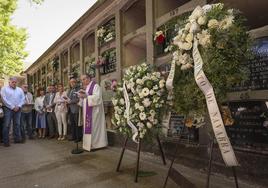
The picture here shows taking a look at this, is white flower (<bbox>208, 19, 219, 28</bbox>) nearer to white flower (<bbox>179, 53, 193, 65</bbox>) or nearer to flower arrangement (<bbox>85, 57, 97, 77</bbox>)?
white flower (<bbox>179, 53, 193, 65</bbox>)

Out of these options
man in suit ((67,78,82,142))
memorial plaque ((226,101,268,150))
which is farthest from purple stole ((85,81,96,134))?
memorial plaque ((226,101,268,150))

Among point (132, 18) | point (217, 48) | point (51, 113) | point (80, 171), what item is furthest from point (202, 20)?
point (51, 113)

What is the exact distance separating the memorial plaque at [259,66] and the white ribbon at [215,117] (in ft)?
3.04

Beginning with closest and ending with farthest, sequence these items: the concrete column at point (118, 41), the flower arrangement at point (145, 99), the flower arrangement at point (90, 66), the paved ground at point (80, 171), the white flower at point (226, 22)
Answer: the white flower at point (226, 22) → the paved ground at point (80, 171) → the flower arrangement at point (145, 99) → the concrete column at point (118, 41) → the flower arrangement at point (90, 66)

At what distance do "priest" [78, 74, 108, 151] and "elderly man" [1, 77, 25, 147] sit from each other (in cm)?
245

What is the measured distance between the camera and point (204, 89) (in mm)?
3184

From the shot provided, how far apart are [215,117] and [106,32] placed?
5.94 metres

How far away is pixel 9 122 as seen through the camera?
8.83 metres

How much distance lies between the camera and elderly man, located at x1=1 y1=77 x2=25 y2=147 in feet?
28.6

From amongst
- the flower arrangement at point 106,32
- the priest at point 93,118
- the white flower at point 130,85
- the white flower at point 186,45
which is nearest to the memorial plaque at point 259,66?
the white flower at point 186,45

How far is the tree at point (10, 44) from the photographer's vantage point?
15.1 metres

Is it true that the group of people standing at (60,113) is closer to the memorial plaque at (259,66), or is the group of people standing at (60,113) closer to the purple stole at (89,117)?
the purple stole at (89,117)

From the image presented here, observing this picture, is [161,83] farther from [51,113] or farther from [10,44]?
[10,44]

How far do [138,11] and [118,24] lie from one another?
0.56m
